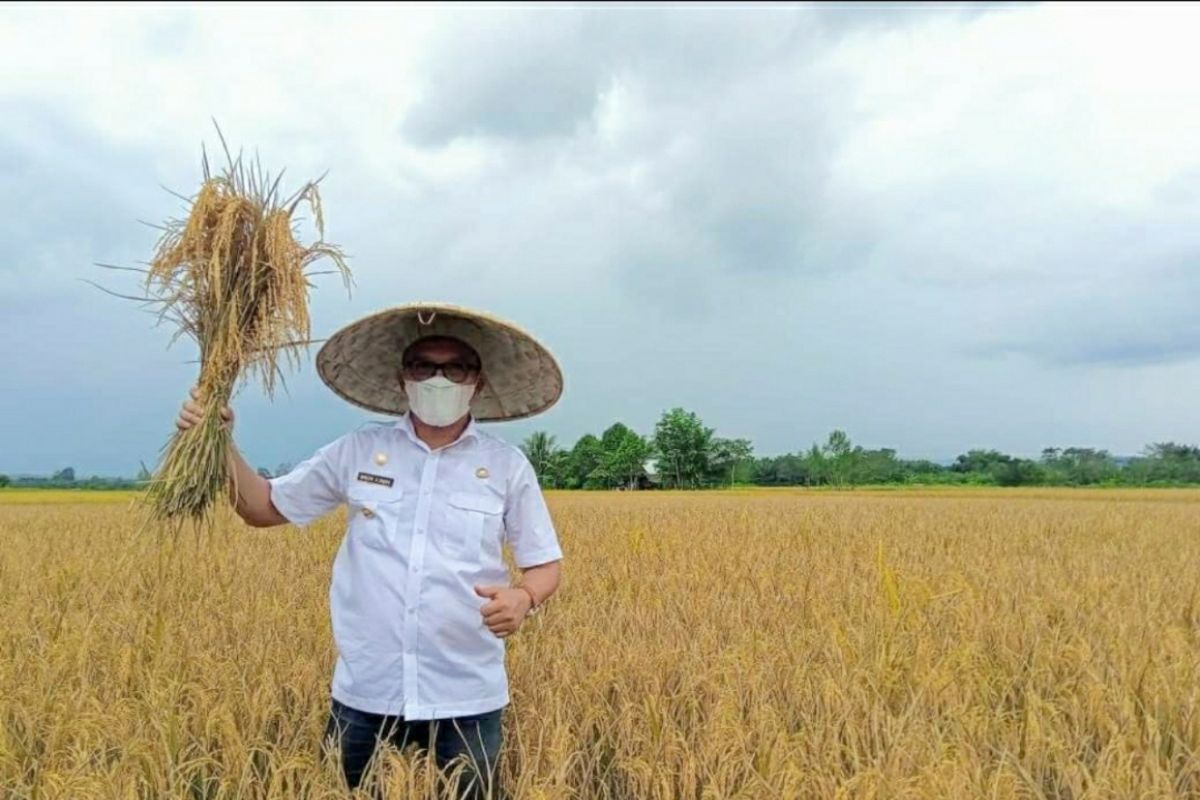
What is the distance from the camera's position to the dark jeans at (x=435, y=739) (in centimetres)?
220

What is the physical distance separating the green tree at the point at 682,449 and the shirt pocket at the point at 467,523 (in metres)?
52.2

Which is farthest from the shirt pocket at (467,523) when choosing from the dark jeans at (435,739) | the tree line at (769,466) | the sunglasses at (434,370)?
the tree line at (769,466)

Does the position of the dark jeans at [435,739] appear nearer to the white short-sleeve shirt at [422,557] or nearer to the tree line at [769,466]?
the white short-sleeve shirt at [422,557]

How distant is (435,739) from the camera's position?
218 centimetres

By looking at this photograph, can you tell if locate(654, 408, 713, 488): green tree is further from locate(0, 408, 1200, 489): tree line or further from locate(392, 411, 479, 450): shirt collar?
locate(392, 411, 479, 450): shirt collar

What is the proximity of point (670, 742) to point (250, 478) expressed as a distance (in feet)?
4.52

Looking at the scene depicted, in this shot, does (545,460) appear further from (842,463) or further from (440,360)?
(440,360)

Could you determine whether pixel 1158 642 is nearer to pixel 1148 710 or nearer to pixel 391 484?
pixel 1148 710

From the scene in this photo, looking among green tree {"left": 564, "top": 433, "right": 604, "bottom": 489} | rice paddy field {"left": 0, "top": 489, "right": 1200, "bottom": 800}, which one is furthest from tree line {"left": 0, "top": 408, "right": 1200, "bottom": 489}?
rice paddy field {"left": 0, "top": 489, "right": 1200, "bottom": 800}

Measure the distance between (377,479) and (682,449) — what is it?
53609 mm

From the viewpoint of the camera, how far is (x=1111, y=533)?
1005 cm

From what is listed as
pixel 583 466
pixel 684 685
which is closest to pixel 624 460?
pixel 583 466

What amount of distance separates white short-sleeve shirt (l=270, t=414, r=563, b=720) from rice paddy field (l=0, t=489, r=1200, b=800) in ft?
0.65

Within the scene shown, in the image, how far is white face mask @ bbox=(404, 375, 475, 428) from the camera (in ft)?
7.38
